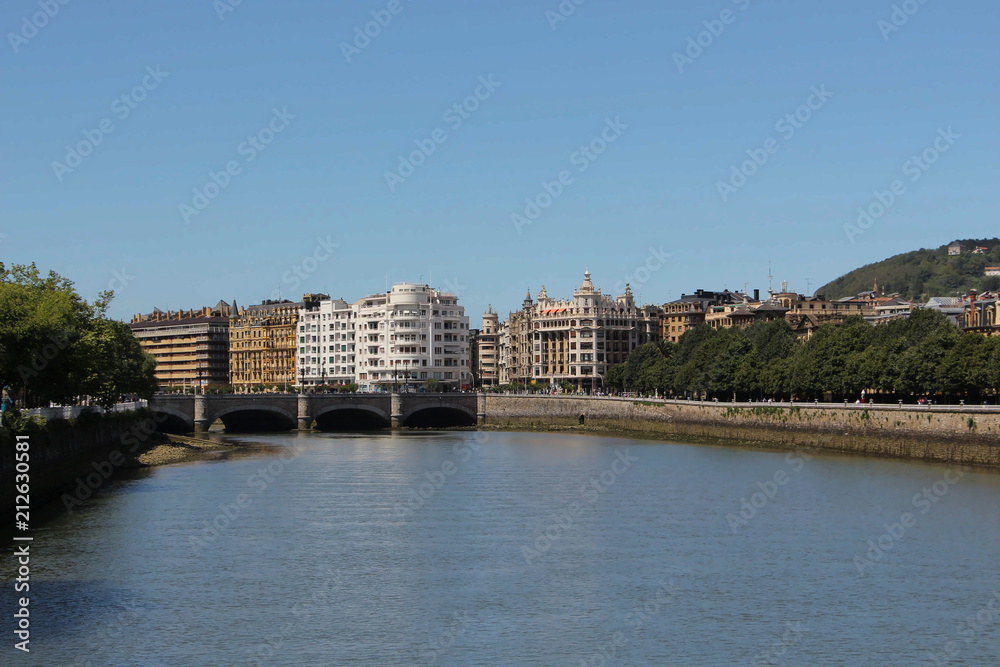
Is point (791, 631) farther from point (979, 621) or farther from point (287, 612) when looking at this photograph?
point (287, 612)

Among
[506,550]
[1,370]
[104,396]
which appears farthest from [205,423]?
[506,550]

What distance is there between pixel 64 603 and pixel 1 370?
2134 cm

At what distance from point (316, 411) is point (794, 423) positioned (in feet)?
205

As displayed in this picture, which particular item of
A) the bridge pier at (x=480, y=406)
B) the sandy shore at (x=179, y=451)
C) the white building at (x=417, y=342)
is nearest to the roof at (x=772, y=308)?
the white building at (x=417, y=342)

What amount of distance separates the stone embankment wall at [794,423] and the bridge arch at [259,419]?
24.7m

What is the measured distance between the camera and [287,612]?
3869 cm

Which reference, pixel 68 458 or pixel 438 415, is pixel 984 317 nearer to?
pixel 438 415

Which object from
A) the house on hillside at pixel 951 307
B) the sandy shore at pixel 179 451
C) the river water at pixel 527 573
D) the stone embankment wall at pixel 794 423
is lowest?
the river water at pixel 527 573

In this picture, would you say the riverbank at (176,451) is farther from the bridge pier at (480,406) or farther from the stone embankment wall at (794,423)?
the bridge pier at (480,406)

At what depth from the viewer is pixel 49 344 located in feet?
208

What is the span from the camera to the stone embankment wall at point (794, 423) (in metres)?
78.1

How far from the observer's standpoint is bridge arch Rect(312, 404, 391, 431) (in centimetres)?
14525

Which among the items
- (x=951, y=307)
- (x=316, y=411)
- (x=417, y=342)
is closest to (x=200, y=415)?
(x=316, y=411)

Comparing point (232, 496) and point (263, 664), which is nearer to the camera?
point (263, 664)
